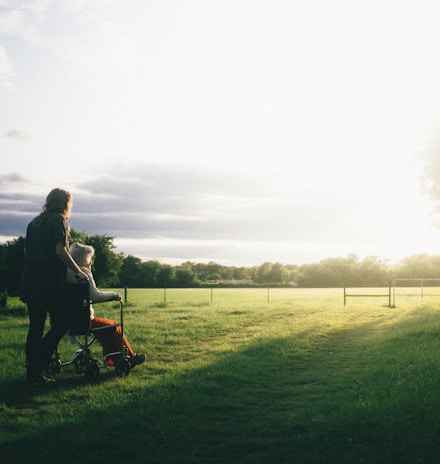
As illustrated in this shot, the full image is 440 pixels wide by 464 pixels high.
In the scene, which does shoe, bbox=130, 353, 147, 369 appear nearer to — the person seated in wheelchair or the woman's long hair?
the person seated in wheelchair

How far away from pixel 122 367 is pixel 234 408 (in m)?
2.32

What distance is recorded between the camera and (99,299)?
7.70 meters

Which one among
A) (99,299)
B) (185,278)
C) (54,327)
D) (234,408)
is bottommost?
(185,278)

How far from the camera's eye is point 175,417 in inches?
229

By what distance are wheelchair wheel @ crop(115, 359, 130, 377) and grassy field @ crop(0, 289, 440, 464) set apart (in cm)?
16

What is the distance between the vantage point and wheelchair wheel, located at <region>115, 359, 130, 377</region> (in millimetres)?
7898

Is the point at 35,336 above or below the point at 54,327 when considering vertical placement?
below

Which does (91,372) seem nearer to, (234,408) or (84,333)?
(84,333)

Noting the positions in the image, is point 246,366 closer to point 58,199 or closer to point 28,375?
point 28,375

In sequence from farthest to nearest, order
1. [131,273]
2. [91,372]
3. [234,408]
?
[131,273], [91,372], [234,408]

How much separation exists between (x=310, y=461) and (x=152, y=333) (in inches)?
370

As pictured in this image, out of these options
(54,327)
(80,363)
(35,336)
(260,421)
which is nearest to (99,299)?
(54,327)

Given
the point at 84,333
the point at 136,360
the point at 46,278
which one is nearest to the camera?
the point at 46,278

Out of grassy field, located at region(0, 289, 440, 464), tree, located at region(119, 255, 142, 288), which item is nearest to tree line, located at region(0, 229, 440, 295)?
tree, located at region(119, 255, 142, 288)
